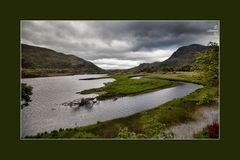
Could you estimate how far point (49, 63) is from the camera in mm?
13516

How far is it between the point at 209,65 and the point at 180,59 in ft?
5.91

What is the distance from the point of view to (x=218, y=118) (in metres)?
12.6

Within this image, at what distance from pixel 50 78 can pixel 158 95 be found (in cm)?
610

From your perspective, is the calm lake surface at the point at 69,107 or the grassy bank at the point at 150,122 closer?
the grassy bank at the point at 150,122

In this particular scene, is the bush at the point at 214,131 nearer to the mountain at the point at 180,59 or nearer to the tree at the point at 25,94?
the mountain at the point at 180,59

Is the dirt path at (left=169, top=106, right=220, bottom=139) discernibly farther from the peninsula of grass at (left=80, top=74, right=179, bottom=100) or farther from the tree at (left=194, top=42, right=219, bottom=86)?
the peninsula of grass at (left=80, top=74, right=179, bottom=100)

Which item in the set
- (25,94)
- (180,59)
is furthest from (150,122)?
(25,94)

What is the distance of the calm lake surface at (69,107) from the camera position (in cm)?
1260

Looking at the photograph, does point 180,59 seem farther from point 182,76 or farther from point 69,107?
point 69,107

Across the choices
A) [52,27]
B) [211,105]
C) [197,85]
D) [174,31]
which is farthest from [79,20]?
[211,105]

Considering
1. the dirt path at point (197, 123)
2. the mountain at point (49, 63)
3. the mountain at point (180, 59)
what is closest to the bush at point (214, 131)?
the dirt path at point (197, 123)

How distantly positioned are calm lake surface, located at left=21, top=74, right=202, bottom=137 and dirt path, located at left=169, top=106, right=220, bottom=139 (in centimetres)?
143

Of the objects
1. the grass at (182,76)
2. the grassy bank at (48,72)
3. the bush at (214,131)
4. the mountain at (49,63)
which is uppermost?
the mountain at (49,63)

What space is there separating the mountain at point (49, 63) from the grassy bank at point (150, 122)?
3.18m
